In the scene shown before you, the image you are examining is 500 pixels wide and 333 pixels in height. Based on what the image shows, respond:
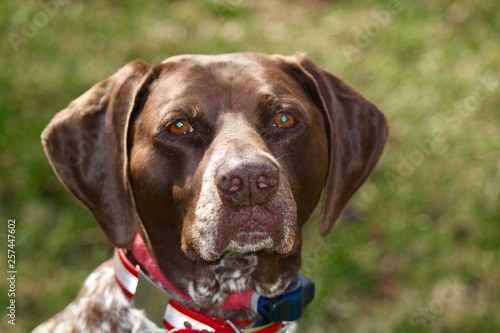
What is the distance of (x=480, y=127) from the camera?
952 centimetres

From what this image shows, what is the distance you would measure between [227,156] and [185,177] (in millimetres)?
407

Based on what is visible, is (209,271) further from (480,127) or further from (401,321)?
(480,127)

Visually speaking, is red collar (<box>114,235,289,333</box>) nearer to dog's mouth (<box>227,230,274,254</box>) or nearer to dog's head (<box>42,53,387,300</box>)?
dog's head (<box>42,53,387,300</box>)

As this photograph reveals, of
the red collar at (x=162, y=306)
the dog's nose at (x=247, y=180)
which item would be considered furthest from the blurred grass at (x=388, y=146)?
the dog's nose at (x=247, y=180)

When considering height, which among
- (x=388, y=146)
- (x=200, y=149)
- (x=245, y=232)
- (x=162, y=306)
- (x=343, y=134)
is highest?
(x=200, y=149)

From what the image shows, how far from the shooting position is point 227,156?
455 cm

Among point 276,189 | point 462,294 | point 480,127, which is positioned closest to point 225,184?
point 276,189

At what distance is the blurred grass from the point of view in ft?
26.2

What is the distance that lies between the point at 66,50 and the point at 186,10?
1556 millimetres

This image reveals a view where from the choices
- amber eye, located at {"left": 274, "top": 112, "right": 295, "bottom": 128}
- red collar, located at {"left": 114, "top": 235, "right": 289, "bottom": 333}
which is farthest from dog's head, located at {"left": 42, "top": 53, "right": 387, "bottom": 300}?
red collar, located at {"left": 114, "top": 235, "right": 289, "bottom": 333}

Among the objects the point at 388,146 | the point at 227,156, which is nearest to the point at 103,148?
the point at 227,156

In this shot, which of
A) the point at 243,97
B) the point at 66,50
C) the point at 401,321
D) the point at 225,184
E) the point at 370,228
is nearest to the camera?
the point at 225,184

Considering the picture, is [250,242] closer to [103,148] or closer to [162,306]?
[162,306]

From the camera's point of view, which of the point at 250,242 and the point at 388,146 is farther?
the point at 388,146
